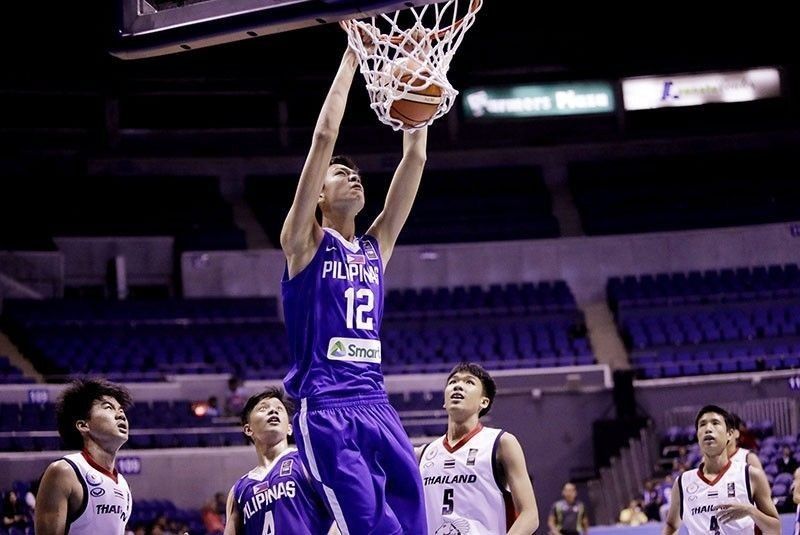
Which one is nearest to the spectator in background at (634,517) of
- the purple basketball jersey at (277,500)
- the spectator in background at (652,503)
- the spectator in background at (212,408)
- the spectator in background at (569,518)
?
the spectator in background at (652,503)

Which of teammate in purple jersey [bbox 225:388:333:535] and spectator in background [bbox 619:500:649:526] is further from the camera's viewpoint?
spectator in background [bbox 619:500:649:526]

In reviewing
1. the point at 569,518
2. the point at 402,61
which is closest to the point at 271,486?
the point at 402,61

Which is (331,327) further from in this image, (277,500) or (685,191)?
(685,191)

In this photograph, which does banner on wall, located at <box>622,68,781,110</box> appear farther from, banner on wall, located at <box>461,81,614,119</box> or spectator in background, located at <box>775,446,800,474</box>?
spectator in background, located at <box>775,446,800,474</box>

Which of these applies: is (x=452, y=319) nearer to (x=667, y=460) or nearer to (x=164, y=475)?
(x=667, y=460)

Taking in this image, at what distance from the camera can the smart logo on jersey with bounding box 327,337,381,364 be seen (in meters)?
4.50

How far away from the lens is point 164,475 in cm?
1786

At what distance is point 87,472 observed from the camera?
545 centimetres

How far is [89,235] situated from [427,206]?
7367mm

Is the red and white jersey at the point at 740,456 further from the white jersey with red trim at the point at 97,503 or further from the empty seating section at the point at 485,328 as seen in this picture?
the empty seating section at the point at 485,328

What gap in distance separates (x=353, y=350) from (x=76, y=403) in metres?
1.85

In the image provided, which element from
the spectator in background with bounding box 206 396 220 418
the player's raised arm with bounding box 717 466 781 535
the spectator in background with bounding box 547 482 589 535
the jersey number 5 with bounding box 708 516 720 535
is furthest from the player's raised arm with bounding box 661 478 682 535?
the spectator in background with bounding box 206 396 220 418

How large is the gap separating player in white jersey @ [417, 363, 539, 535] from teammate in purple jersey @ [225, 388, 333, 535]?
66cm

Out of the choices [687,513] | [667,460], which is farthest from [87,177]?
[687,513]
